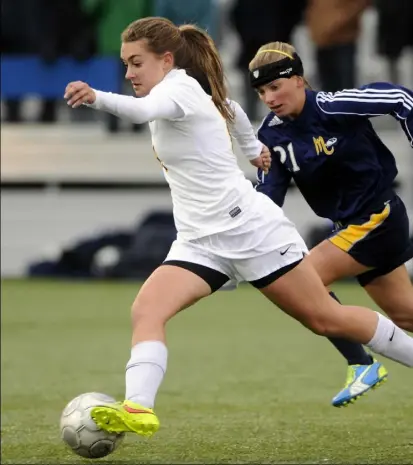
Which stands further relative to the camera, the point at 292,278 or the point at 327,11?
the point at 327,11

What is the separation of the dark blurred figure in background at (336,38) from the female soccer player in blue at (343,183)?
8.38 meters

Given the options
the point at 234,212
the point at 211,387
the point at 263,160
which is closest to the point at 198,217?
the point at 234,212

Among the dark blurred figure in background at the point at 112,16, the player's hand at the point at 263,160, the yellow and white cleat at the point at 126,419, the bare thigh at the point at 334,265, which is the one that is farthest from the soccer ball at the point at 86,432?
the dark blurred figure in background at the point at 112,16

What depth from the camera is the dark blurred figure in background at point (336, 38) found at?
580 inches

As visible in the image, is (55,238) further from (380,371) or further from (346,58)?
(380,371)

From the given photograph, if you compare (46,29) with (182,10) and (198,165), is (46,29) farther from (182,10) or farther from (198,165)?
(198,165)

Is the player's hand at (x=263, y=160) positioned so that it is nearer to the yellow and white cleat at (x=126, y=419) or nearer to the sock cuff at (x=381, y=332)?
the sock cuff at (x=381, y=332)

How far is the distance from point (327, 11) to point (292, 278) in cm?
1008

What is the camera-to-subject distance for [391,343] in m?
5.65

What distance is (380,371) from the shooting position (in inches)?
249

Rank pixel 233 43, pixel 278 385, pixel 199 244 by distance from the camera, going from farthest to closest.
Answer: pixel 233 43, pixel 278 385, pixel 199 244

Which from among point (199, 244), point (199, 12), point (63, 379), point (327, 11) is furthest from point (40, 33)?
point (199, 244)

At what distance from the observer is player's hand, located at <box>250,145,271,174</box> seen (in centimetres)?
589

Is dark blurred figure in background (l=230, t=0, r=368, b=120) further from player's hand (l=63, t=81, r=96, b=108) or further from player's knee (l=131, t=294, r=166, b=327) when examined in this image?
player's hand (l=63, t=81, r=96, b=108)
